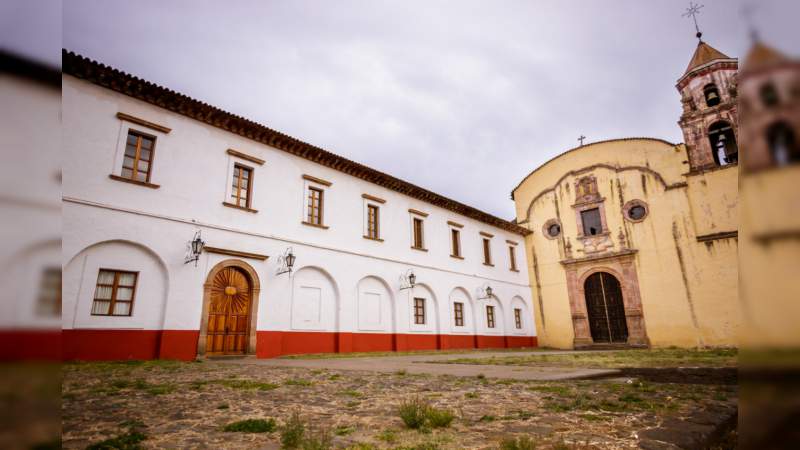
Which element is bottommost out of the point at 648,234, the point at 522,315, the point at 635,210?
the point at 522,315

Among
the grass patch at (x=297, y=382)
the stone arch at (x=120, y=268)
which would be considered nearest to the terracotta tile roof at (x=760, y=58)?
the grass patch at (x=297, y=382)

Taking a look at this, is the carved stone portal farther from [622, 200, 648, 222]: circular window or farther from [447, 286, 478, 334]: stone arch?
[447, 286, 478, 334]: stone arch

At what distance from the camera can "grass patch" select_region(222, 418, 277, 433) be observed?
9.25 ft

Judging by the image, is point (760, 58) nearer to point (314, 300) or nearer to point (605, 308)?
point (314, 300)

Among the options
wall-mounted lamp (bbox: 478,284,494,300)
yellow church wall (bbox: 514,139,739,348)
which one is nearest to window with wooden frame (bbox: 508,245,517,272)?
yellow church wall (bbox: 514,139,739,348)

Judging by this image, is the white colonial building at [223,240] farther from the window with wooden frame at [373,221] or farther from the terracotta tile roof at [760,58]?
the terracotta tile roof at [760,58]

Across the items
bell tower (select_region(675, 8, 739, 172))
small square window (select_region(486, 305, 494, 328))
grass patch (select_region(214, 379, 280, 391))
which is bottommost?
grass patch (select_region(214, 379, 280, 391))

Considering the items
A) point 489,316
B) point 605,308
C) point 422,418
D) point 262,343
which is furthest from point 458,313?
point 422,418

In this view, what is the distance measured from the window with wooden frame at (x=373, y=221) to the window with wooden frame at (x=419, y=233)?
2.45m

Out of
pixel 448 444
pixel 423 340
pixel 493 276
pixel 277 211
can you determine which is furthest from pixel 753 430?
pixel 493 276

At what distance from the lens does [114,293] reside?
9852mm

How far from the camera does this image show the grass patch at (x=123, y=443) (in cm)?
233

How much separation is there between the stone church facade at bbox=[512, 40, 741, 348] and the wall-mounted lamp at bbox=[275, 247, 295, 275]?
16.1 m

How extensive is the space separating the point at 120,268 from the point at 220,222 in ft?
9.32
